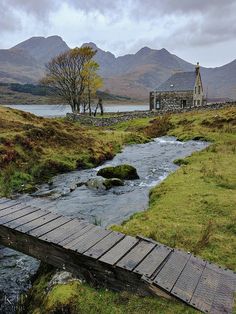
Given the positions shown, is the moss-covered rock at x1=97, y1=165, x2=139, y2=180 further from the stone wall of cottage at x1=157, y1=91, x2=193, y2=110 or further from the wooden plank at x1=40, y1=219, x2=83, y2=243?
the stone wall of cottage at x1=157, y1=91, x2=193, y2=110

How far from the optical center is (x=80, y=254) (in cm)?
800

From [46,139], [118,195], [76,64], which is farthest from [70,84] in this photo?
[118,195]

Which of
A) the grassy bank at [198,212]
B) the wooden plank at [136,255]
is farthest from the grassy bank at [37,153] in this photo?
the wooden plank at [136,255]

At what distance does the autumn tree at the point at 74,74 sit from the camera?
70250 mm

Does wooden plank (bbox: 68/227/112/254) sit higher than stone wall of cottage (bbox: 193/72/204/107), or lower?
lower

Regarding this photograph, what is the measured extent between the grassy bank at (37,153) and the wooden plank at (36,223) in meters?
8.89

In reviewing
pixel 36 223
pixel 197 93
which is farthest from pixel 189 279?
pixel 197 93

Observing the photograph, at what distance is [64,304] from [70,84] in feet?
226

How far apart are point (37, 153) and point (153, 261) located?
65.4 ft

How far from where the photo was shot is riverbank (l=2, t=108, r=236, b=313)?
727 cm

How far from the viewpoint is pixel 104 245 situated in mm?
8453

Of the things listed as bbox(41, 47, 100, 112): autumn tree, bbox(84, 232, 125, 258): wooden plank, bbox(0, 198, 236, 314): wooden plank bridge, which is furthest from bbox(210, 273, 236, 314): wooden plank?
bbox(41, 47, 100, 112): autumn tree

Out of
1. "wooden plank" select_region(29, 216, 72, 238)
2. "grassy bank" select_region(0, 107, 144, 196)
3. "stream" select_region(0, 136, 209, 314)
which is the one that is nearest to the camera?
"wooden plank" select_region(29, 216, 72, 238)

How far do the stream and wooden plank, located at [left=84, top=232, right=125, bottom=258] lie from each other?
2.82 meters
